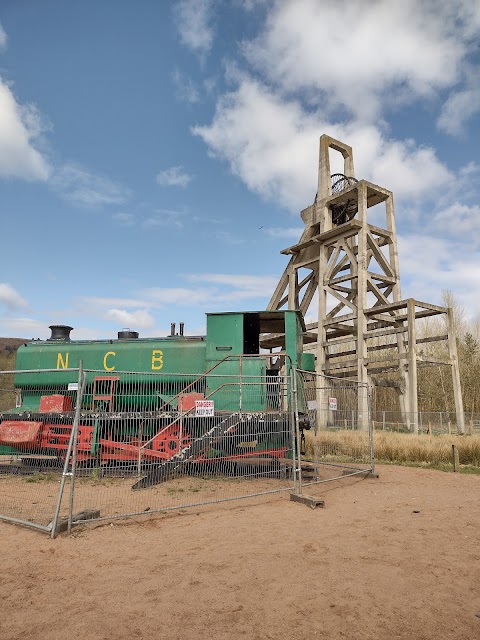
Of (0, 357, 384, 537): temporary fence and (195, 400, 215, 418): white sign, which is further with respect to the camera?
(0, 357, 384, 537): temporary fence

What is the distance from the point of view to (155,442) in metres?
10.2

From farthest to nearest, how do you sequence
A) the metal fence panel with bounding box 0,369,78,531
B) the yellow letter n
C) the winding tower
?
the winding tower, the yellow letter n, the metal fence panel with bounding box 0,369,78,531

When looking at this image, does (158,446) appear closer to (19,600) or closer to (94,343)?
(94,343)

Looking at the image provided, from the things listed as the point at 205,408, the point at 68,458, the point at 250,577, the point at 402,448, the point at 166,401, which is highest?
the point at 166,401

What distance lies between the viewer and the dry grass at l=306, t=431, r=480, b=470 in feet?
47.8

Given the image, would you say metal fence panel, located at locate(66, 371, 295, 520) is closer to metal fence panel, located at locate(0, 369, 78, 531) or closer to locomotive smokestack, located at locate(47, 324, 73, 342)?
metal fence panel, located at locate(0, 369, 78, 531)

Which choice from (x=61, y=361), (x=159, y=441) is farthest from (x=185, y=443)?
(x=61, y=361)

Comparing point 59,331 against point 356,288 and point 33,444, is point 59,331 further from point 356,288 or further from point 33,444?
point 356,288

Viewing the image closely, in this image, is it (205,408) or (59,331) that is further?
(59,331)

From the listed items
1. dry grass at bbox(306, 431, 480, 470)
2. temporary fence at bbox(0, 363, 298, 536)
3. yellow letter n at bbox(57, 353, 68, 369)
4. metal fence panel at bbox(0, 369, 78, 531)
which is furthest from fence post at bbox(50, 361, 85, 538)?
dry grass at bbox(306, 431, 480, 470)

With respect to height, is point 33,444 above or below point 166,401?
below

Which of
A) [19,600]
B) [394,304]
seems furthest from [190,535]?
[394,304]

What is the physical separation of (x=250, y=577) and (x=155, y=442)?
584cm

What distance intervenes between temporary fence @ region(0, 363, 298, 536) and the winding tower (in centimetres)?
1106
